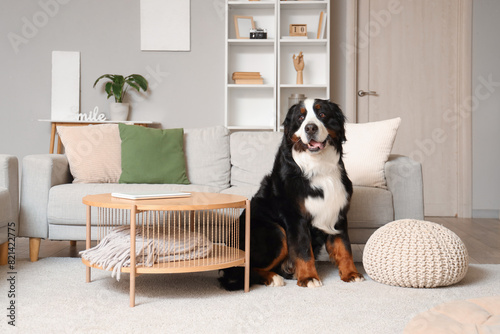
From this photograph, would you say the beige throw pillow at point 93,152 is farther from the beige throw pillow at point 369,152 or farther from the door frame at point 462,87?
the door frame at point 462,87

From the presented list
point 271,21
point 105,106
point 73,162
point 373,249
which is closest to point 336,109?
point 373,249

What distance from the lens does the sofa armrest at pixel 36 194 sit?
9.03 feet

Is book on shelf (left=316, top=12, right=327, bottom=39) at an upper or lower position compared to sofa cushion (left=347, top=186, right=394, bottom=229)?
upper

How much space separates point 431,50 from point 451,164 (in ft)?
3.45

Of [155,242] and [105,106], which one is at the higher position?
[105,106]

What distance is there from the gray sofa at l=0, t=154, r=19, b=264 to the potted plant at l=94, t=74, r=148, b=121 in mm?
1862

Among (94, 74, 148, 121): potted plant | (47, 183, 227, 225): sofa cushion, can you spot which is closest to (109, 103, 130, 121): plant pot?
(94, 74, 148, 121): potted plant

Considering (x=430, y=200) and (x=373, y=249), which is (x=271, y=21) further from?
(x=373, y=249)

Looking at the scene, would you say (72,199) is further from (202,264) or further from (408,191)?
(408,191)

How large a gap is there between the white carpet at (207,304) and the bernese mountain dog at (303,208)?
85 millimetres

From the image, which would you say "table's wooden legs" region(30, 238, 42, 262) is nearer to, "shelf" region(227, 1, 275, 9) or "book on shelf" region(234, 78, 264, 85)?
"book on shelf" region(234, 78, 264, 85)

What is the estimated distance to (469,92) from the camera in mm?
4598

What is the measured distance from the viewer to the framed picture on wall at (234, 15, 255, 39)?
457cm

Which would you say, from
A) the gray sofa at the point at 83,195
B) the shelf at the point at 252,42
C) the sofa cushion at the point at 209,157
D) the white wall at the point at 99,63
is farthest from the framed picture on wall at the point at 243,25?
the gray sofa at the point at 83,195
